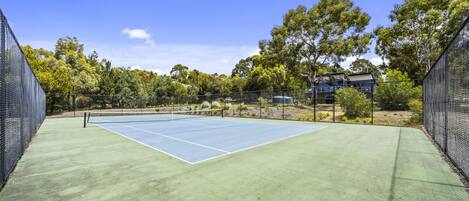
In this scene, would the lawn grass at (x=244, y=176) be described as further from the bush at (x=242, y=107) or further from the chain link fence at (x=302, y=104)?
the bush at (x=242, y=107)

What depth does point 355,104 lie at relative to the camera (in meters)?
14.0

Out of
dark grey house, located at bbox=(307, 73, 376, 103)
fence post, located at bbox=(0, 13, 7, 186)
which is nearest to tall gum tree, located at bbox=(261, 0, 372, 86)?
dark grey house, located at bbox=(307, 73, 376, 103)

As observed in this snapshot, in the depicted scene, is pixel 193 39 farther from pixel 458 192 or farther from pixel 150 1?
pixel 458 192

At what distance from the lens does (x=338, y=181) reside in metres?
3.51

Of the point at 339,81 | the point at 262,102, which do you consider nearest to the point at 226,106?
the point at 262,102

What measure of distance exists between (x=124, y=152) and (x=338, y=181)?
4894 millimetres

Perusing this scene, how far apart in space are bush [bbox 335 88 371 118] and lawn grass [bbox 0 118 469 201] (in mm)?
8549

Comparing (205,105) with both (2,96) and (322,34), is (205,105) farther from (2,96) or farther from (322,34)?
(2,96)

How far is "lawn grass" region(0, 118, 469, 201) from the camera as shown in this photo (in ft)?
9.98

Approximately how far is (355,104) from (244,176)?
12.5 m

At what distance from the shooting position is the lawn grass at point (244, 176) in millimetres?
3041

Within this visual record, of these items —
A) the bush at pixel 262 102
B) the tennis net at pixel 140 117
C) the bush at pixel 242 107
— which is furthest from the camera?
the bush at pixel 242 107

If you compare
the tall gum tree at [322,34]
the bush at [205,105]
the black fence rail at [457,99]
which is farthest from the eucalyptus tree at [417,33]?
the bush at [205,105]

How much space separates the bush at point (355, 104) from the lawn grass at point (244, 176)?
855cm
